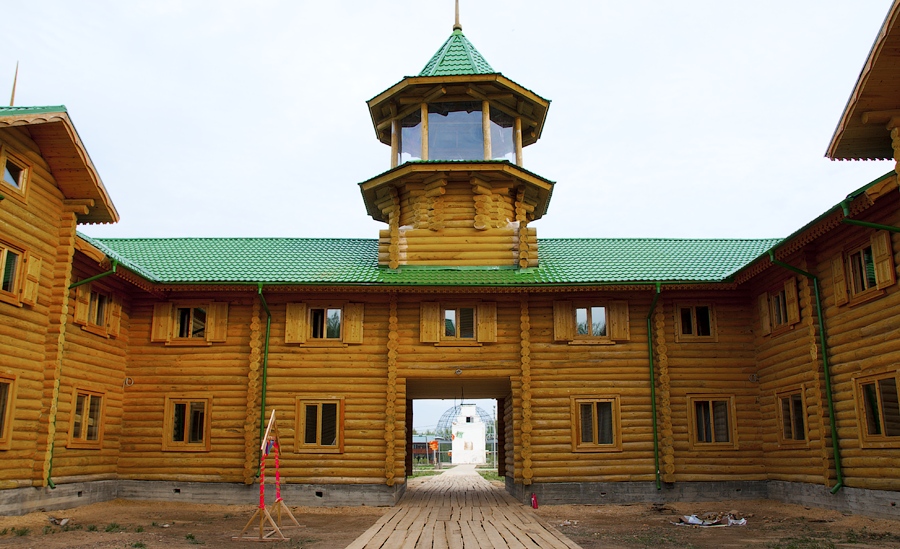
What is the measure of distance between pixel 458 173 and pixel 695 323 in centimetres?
840

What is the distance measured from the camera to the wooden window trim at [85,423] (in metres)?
19.0

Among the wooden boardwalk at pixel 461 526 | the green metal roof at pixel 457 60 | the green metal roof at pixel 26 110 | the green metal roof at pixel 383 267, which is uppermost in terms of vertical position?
the green metal roof at pixel 457 60

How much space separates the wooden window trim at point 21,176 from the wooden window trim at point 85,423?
547 centimetres

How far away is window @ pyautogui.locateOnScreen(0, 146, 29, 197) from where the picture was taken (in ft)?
51.6

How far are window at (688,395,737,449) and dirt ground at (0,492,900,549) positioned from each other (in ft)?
5.93

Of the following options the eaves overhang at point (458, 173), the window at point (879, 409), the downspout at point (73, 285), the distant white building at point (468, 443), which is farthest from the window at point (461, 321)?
the distant white building at point (468, 443)

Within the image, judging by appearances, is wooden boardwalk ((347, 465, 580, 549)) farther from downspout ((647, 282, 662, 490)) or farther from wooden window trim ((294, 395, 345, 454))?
downspout ((647, 282, 662, 490))

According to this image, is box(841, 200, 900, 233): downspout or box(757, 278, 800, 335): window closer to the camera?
box(841, 200, 900, 233): downspout

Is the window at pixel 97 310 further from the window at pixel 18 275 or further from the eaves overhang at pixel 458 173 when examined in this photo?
the eaves overhang at pixel 458 173

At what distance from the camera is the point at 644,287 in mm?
21266

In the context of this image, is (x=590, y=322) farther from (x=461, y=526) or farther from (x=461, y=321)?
(x=461, y=526)

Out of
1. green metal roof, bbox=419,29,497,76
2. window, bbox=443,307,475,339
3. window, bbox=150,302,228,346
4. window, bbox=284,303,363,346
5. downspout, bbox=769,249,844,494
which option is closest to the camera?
downspout, bbox=769,249,844,494

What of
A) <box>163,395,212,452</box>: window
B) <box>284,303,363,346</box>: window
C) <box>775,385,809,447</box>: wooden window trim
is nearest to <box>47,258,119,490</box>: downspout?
<box>163,395,212,452</box>: window

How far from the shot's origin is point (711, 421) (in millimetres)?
21547
